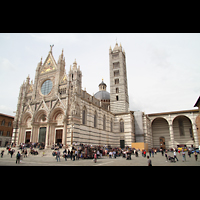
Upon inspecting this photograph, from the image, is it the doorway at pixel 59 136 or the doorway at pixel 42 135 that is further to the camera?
the doorway at pixel 42 135

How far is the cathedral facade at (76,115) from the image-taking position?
84.0 feet

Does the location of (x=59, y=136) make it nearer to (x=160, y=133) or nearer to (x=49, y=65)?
(x=49, y=65)

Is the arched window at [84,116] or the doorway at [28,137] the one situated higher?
the arched window at [84,116]

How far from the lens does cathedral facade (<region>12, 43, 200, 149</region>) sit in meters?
25.6

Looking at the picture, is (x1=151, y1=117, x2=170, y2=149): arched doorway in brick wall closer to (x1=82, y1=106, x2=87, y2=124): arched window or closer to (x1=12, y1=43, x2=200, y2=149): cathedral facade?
(x1=12, y1=43, x2=200, y2=149): cathedral facade

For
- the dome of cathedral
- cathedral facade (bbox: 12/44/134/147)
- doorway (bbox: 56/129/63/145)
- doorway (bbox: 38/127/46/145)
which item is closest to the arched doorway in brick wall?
cathedral facade (bbox: 12/44/134/147)

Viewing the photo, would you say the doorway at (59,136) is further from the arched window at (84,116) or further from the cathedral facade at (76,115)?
the arched window at (84,116)

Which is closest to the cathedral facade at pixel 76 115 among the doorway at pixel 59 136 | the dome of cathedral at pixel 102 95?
the doorway at pixel 59 136
